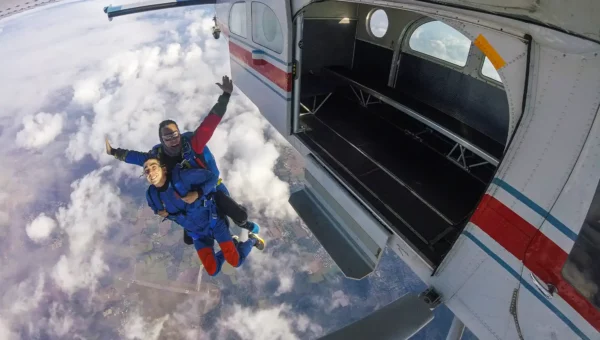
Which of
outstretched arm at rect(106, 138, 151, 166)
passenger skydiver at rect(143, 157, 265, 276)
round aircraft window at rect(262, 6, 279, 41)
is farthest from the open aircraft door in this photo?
outstretched arm at rect(106, 138, 151, 166)

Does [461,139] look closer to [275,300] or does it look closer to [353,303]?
[353,303]

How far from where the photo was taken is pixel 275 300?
86.2 m

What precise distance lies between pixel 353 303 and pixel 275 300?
950 inches

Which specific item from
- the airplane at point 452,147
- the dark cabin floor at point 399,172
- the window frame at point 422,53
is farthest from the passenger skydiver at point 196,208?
the window frame at point 422,53

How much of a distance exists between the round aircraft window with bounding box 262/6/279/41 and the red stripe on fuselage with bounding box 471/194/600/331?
13.3 feet

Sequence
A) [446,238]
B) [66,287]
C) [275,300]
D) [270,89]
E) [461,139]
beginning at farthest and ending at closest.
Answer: [66,287]
[275,300]
[270,89]
[461,139]
[446,238]

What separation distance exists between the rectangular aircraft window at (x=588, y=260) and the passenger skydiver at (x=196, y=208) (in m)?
3.71

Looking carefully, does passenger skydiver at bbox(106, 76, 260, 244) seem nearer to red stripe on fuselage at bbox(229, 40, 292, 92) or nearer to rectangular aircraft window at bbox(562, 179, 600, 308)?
red stripe on fuselage at bbox(229, 40, 292, 92)

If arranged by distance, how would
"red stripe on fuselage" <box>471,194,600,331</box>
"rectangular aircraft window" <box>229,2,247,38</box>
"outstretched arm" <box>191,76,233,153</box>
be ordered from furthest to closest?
1. "rectangular aircraft window" <box>229,2,247,38</box>
2. "outstretched arm" <box>191,76,233,153</box>
3. "red stripe on fuselage" <box>471,194,600,331</box>

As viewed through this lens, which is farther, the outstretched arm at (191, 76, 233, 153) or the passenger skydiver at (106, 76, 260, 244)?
the outstretched arm at (191, 76, 233, 153)

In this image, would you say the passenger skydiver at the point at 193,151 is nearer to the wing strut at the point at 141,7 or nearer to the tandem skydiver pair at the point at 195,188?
the tandem skydiver pair at the point at 195,188

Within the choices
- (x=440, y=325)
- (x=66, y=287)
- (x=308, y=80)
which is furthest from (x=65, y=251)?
(x=308, y=80)

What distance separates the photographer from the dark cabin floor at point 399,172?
328 cm

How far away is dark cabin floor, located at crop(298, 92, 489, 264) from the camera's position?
3275 millimetres
